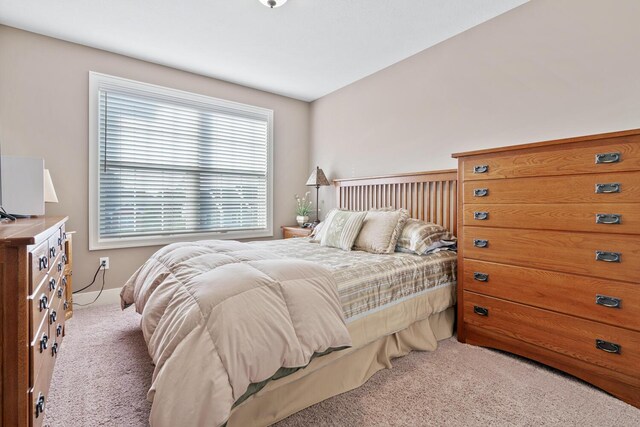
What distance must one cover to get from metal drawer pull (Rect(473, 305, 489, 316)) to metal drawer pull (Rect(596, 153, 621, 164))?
1.10 m

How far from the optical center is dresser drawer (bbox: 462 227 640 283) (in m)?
1.56

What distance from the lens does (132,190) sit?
3275 millimetres

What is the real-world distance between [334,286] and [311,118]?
3417 millimetres

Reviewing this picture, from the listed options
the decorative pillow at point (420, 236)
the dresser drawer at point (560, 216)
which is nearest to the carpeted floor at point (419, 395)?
the decorative pillow at point (420, 236)

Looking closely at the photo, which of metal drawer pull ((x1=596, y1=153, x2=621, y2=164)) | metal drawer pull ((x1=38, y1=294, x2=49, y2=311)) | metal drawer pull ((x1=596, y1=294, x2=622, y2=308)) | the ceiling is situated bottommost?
metal drawer pull ((x1=596, y1=294, x2=622, y2=308))

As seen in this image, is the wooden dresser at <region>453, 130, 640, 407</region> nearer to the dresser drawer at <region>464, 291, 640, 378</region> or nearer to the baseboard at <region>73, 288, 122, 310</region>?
the dresser drawer at <region>464, 291, 640, 378</region>

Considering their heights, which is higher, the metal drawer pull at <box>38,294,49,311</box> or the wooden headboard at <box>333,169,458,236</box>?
the wooden headboard at <box>333,169,458,236</box>

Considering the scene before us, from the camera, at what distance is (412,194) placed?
10.2 feet

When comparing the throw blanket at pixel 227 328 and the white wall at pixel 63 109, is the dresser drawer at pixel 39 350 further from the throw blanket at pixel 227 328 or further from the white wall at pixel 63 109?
the white wall at pixel 63 109

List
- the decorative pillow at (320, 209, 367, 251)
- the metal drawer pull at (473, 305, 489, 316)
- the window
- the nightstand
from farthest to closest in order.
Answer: the nightstand, the window, the decorative pillow at (320, 209, 367, 251), the metal drawer pull at (473, 305, 489, 316)

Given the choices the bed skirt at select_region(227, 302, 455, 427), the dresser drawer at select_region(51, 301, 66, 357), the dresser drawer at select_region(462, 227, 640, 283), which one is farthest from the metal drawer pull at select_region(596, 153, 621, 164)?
the dresser drawer at select_region(51, 301, 66, 357)

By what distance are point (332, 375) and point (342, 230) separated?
1321 mm

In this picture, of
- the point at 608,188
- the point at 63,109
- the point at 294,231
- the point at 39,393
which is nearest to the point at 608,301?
the point at 608,188

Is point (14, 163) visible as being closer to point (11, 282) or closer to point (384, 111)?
point (11, 282)
